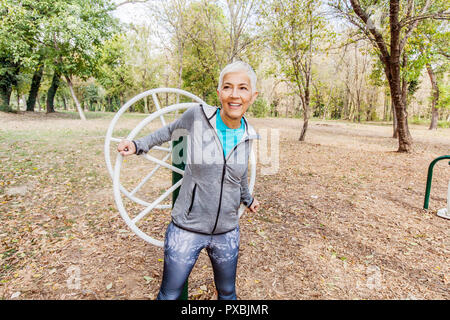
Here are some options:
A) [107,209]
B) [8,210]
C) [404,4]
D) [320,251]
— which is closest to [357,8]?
[404,4]

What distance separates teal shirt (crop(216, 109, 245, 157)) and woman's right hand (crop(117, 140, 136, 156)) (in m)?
0.52

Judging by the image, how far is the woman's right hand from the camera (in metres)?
1.49

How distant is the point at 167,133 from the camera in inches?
65.1

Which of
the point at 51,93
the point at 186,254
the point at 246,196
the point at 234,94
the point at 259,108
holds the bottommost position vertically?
the point at 186,254

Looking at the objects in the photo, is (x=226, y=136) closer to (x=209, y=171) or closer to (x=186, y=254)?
(x=209, y=171)

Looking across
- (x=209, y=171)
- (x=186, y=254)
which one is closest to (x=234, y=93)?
(x=209, y=171)

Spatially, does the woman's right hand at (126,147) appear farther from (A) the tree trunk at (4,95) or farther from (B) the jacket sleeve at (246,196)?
(A) the tree trunk at (4,95)

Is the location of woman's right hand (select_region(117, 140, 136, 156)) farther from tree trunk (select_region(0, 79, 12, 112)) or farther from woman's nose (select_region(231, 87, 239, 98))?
tree trunk (select_region(0, 79, 12, 112))

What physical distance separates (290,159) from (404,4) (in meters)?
8.59

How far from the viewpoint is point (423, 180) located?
689 cm

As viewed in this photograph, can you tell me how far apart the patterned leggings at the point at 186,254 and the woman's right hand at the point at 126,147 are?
1.75 feet

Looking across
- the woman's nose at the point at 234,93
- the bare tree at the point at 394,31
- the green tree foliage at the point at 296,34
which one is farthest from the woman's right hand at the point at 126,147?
the green tree foliage at the point at 296,34

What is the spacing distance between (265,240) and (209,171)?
266cm
